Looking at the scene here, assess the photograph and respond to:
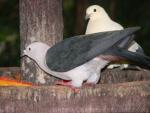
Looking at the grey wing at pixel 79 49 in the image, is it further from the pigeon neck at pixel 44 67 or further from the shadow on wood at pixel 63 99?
the shadow on wood at pixel 63 99

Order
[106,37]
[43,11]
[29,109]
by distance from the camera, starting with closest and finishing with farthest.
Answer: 1. [29,109]
2. [106,37]
3. [43,11]

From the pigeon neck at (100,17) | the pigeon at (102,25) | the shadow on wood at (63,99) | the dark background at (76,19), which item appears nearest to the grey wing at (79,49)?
the shadow on wood at (63,99)

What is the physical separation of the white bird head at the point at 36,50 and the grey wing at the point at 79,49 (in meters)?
0.14

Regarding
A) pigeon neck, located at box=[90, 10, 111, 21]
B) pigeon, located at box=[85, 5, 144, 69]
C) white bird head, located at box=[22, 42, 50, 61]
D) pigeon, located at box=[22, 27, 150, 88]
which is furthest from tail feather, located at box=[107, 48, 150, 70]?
pigeon neck, located at box=[90, 10, 111, 21]

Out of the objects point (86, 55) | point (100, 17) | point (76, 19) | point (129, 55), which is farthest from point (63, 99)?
point (76, 19)

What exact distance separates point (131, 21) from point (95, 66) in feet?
12.8

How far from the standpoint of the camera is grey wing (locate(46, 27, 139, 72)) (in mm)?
3186

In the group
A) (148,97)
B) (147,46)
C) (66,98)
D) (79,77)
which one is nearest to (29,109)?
(66,98)

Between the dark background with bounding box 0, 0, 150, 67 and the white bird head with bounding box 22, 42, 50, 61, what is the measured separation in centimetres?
240

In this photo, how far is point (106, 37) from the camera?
320cm

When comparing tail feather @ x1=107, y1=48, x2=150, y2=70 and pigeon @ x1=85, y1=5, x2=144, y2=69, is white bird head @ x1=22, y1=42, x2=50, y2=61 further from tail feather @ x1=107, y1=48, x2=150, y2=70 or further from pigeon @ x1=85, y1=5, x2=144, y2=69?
pigeon @ x1=85, y1=5, x2=144, y2=69

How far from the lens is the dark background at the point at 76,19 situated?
625cm

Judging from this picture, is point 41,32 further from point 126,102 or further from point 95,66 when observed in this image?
point 126,102

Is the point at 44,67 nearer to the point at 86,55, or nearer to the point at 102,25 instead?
the point at 86,55
